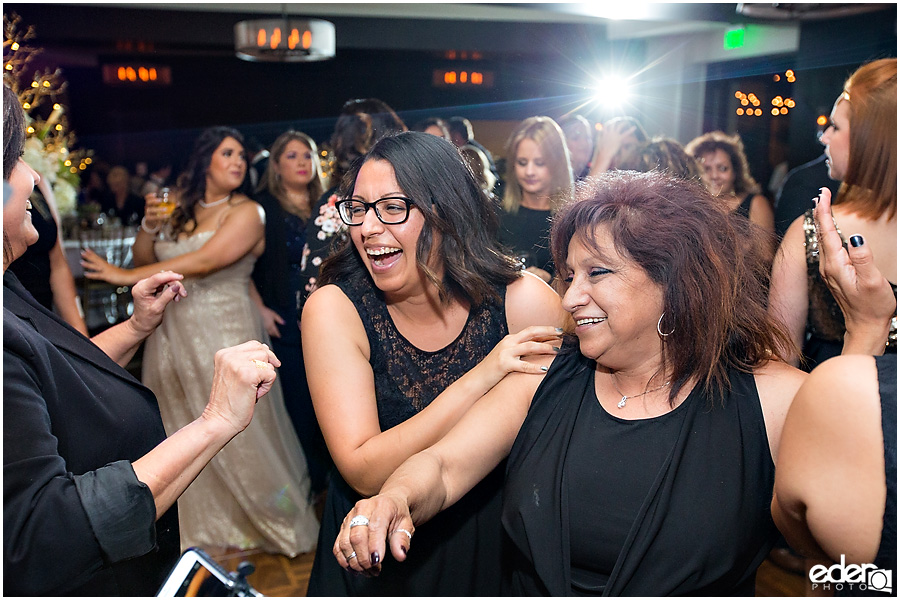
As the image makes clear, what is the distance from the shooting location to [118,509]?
3.31ft

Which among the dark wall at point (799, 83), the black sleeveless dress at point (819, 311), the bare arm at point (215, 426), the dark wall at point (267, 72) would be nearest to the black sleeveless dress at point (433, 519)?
the bare arm at point (215, 426)

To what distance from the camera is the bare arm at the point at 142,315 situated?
62.7 inches

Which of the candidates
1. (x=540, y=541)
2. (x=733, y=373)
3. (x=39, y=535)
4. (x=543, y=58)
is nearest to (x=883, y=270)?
(x=733, y=373)

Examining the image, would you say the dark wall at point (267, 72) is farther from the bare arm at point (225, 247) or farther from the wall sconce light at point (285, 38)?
the bare arm at point (225, 247)

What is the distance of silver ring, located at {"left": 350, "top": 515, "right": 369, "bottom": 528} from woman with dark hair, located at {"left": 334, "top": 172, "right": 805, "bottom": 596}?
0.16ft

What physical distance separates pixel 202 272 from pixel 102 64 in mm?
6156

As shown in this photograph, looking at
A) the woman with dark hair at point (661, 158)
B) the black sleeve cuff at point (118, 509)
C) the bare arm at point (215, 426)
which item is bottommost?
the black sleeve cuff at point (118, 509)

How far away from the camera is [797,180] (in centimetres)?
272

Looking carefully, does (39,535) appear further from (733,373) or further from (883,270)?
(883,270)

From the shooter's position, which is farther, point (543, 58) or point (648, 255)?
point (543, 58)

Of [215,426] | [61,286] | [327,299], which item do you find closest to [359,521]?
[215,426]

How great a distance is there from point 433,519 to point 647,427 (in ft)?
1.81

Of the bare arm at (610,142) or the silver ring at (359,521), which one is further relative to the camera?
the bare arm at (610,142)
